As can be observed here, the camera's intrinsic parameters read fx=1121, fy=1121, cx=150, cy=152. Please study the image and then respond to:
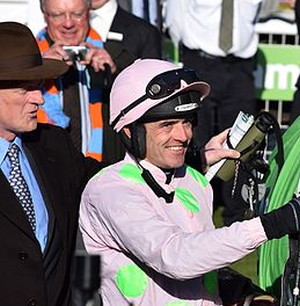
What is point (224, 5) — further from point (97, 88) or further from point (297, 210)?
point (297, 210)

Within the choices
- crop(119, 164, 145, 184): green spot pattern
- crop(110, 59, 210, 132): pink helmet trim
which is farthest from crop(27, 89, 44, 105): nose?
crop(119, 164, 145, 184): green spot pattern

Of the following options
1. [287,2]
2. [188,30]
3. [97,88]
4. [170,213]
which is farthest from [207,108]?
[170,213]

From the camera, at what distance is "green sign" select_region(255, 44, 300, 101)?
994 centimetres

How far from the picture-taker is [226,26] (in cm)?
882

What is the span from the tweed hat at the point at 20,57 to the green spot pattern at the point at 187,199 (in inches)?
28.8

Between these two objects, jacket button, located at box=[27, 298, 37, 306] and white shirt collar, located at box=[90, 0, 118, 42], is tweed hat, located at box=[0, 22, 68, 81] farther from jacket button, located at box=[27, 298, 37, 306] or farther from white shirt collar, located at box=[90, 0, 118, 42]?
white shirt collar, located at box=[90, 0, 118, 42]

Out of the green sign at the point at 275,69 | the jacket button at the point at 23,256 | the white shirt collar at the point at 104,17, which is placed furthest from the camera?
the green sign at the point at 275,69

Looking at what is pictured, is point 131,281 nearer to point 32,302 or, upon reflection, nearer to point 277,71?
point 32,302

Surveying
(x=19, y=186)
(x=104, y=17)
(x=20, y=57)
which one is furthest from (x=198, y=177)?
(x=104, y=17)

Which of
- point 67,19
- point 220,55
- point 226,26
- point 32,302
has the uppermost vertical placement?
point 67,19

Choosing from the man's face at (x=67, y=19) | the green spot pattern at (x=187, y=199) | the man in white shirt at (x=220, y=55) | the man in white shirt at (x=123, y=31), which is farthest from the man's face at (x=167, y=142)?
the man in white shirt at (x=220, y=55)

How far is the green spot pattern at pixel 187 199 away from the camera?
12.8 feet

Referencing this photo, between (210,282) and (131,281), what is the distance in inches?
12.6

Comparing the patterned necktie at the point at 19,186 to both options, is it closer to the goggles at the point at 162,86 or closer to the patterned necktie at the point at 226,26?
the goggles at the point at 162,86
